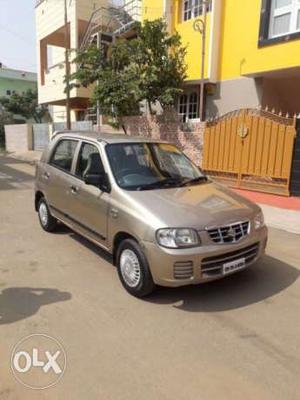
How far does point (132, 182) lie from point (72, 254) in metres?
1.64

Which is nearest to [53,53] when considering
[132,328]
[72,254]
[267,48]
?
[267,48]

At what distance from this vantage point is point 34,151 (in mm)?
25031

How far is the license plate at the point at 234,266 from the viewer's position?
3.85 metres

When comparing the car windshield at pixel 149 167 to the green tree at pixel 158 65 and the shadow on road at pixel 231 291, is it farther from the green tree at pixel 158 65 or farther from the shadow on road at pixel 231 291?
the green tree at pixel 158 65

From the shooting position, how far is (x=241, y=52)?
12.7m

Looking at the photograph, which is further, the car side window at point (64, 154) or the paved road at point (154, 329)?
the car side window at point (64, 154)

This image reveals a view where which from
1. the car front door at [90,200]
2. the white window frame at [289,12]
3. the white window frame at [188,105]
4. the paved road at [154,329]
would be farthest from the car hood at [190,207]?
the white window frame at [188,105]

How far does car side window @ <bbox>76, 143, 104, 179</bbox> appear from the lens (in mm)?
4793

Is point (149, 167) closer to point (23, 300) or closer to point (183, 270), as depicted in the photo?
point (183, 270)

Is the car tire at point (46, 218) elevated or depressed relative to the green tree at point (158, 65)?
depressed

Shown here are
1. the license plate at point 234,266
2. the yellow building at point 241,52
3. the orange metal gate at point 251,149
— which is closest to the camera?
the license plate at point 234,266

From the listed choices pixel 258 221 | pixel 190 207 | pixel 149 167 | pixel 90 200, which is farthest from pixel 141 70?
pixel 190 207

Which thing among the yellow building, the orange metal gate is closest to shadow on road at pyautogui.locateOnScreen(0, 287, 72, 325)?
the orange metal gate

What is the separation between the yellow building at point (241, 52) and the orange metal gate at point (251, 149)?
2231 millimetres
